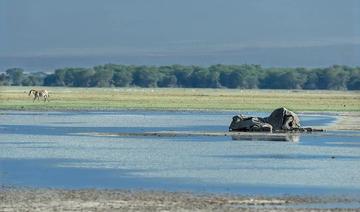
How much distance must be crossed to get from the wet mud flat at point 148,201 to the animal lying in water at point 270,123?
21.2 metres

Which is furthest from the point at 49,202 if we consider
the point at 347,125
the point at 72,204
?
the point at 347,125

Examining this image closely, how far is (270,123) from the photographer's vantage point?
4325 cm

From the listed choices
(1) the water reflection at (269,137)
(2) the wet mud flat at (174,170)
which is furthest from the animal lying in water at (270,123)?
(1) the water reflection at (269,137)

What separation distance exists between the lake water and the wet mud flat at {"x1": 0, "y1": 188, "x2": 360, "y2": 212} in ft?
3.42

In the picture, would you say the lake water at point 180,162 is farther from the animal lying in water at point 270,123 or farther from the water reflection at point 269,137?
the animal lying in water at point 270,123

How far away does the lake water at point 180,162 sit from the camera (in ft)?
74.7

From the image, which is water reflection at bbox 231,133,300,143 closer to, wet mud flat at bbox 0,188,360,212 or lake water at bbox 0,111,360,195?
lake water at bbox 0,111,360,195

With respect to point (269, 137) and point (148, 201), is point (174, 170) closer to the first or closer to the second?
point (148, 201)

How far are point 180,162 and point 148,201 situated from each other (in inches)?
330

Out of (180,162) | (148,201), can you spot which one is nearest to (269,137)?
(180,162)

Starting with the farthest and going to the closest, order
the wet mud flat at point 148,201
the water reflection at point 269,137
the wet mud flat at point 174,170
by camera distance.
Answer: the water reflection at point 269,137
the wet mud flat at point 174,170
the wet mud flat at point 148,201

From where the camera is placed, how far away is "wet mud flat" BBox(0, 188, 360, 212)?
18.8 meters

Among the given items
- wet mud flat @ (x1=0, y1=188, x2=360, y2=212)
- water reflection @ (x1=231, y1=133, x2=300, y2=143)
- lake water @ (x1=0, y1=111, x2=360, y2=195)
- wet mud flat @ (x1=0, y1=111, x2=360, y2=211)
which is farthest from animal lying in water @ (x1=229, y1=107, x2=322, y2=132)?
wet mud flat @ (x1=0, y1=188, x2=360, y2=212)

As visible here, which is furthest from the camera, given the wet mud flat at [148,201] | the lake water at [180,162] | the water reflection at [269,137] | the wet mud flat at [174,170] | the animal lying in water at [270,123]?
the animal lying in water at [270,123]
